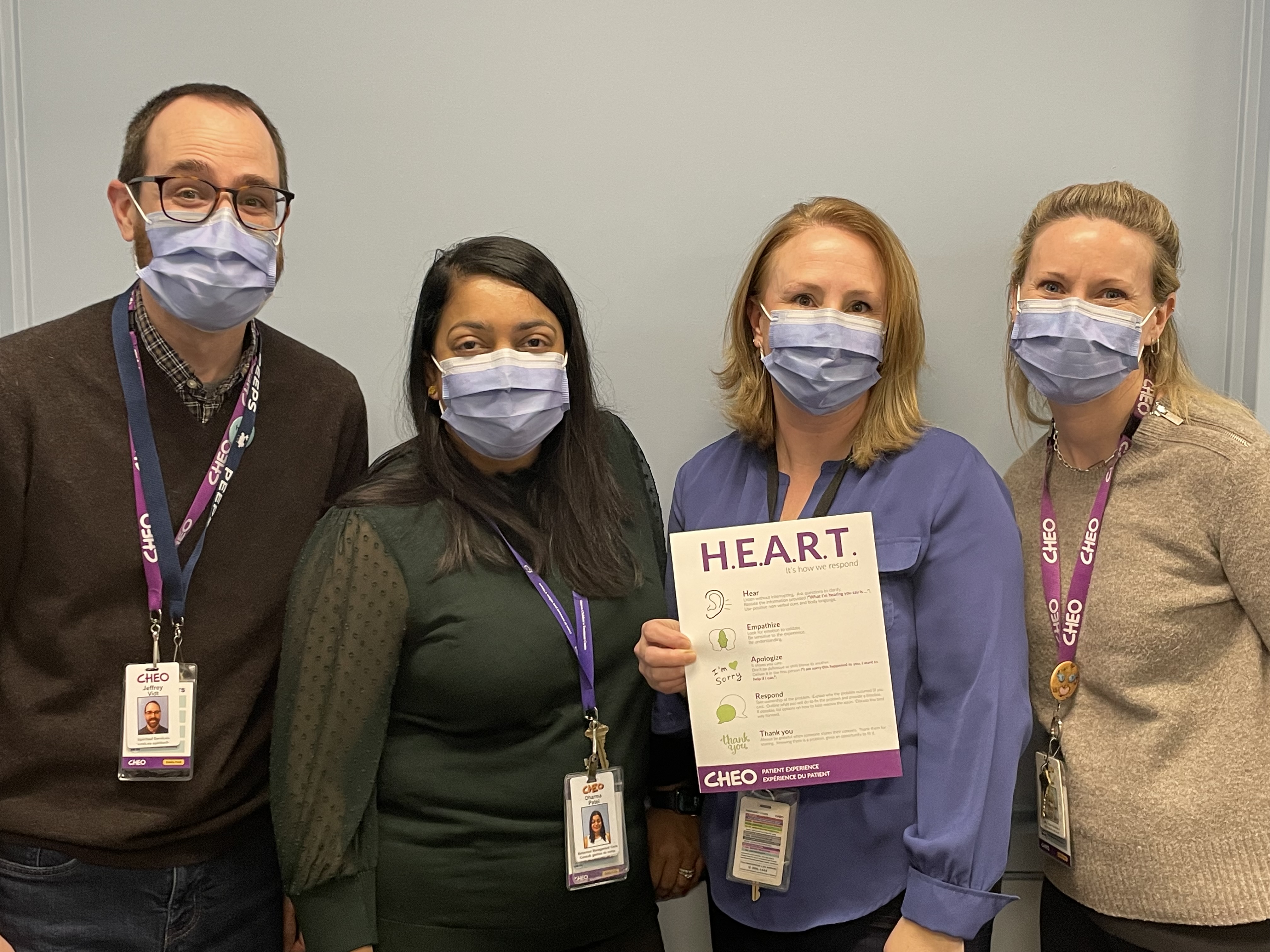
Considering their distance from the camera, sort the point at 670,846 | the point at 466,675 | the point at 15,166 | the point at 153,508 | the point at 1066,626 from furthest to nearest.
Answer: the point at 15,166 → the point at 670,846 → the point at 1066,626 → the point at 153,508 → the point at 466,675

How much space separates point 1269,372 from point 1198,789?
1.05 metres

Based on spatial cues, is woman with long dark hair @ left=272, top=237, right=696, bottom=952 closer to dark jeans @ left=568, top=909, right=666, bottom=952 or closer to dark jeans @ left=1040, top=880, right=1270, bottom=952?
dark jeans @ left=568, top=909, right=666, bottom=952

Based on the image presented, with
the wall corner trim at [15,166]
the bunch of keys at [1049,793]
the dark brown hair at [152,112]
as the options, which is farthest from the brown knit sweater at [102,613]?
the bunch of keys at [1049,793]

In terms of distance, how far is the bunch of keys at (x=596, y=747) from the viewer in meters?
1.72

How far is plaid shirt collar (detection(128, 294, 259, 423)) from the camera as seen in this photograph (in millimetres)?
1805

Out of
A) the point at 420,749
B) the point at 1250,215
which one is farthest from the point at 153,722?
the point at 1250,215

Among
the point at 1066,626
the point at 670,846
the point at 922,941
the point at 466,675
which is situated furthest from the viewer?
the point at 670,846

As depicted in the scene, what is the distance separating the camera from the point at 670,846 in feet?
6.49

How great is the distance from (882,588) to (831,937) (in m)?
0.62

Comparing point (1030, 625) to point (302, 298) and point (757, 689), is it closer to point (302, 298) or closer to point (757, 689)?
point (757, 689)

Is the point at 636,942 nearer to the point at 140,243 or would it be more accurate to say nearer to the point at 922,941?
the point at 922,941

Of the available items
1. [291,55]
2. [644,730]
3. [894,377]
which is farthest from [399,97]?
[644,730]

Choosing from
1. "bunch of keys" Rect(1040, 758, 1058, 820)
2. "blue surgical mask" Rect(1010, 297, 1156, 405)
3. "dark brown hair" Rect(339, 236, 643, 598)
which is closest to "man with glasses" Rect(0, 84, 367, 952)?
"dark brown hair" Rect(339, 236, 643, 598)

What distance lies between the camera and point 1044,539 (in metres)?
1.94
